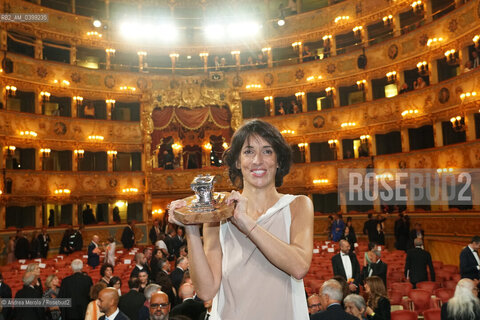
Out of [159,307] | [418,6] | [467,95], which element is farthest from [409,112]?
[159,307]

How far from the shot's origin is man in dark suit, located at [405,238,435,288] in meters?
9.53

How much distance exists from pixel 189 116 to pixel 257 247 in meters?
26.2

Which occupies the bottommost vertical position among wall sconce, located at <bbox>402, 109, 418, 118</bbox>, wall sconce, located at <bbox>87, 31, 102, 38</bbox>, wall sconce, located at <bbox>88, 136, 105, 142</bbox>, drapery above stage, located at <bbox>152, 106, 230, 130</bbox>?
wall sconce, located at <bbox>88, 136, 105, 142</bbox>

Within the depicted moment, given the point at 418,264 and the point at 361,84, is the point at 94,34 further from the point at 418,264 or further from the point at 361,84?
the point at 418,264

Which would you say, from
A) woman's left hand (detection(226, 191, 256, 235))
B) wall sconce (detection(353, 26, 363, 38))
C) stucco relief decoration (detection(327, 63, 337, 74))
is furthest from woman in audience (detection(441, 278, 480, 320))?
wall sconce (detection(353, 26, 363, 38))

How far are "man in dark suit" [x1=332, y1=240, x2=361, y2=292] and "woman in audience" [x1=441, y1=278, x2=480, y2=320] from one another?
2.94 metres

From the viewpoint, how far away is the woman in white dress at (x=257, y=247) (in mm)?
1591

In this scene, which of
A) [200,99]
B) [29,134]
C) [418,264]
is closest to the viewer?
[418,264]

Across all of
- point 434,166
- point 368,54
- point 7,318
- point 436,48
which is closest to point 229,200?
point 7,318

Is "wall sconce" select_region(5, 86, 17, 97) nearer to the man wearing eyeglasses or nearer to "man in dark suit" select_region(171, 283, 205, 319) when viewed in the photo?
"man in dark suit" select_region(171, 283, 205, 319)

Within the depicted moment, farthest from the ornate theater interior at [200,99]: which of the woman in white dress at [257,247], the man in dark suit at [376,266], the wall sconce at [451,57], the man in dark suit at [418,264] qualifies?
the woman in white dress at [257,247]

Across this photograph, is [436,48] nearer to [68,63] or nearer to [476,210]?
[476,210]

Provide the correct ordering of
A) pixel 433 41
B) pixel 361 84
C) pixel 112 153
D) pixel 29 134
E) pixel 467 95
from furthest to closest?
pixel 112 153, pixel 361 84, pixel 29 134, pixel 433 41, pixel 467 95

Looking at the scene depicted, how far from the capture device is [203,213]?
1511 mm
